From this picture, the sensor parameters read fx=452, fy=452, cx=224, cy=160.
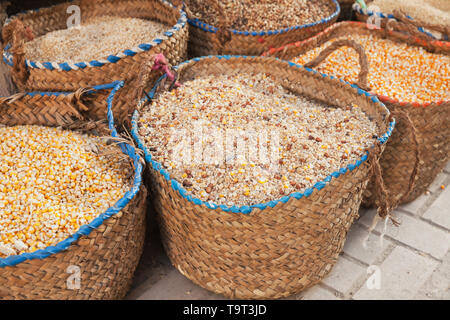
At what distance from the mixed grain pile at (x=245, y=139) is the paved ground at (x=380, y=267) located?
58 centimetres

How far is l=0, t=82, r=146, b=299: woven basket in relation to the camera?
60.7 inches

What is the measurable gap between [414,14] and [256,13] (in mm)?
1094

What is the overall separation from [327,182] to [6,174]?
4.34 feet

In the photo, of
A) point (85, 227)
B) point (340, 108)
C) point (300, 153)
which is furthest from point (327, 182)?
point (85, 227)

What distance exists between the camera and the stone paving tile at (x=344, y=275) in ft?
6.86

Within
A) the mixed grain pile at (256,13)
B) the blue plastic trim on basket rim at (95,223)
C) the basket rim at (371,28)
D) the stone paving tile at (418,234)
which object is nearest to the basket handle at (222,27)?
the mixed grain pile at (256,13)

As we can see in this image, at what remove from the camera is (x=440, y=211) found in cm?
250

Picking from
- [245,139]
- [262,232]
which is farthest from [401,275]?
[245,139]

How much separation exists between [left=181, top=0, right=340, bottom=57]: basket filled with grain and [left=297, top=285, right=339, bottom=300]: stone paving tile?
1.38 m

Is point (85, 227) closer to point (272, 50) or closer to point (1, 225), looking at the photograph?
point (1, 225)

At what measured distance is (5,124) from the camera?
223 centimetres

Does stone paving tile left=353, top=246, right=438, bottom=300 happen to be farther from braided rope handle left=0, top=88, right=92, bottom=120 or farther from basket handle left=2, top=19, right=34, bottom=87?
basket handle left=2, top=19, right=34, bottom=87

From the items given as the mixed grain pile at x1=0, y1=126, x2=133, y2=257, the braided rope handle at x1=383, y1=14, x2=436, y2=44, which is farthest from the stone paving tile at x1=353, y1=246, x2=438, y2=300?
the braided rope handle at x1=383, y1=14, x2=436, y2=44

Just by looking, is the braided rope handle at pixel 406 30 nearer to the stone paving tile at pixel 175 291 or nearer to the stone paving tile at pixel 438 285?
the stone paving tile at pixel 438 285
